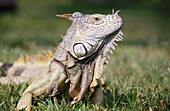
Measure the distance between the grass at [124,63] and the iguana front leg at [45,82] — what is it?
101mm

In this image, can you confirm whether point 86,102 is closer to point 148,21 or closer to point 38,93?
point 38,93

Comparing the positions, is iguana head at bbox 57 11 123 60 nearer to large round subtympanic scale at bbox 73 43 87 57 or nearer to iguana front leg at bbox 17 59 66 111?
large round subtympanic scale at bbox 73 43 87 57

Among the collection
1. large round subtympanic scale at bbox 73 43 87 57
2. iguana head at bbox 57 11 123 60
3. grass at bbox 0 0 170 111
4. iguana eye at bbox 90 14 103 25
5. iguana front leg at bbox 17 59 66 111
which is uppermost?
iguana eye at bbox 90 14 103 25

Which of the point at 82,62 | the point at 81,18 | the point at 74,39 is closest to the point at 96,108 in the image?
the point at 82,62

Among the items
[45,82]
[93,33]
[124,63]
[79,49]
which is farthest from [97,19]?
[124,63]

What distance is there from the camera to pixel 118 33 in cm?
250

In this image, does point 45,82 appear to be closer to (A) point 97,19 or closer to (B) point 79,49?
(B) point 79,49

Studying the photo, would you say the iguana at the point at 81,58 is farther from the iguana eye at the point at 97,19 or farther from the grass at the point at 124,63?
the grass at the point at 124,63

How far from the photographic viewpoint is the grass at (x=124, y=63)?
8.88 ft

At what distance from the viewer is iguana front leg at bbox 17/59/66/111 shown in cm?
249

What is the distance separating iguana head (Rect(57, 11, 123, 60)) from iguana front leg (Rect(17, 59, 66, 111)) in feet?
0.74

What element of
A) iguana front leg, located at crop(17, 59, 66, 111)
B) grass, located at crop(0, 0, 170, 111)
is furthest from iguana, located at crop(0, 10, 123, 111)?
grass, located at crop(0, 0, 170, 111)

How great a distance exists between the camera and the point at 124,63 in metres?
5.03

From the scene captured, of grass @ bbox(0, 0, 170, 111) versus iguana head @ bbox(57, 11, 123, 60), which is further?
grass @ bbox(0, 0, 170, 111)
